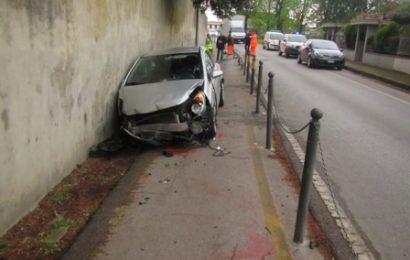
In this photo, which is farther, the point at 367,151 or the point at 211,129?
the point at 367,151

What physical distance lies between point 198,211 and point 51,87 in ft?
7.01

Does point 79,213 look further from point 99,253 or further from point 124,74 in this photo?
point 124,74

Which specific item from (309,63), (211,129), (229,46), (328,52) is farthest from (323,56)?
(211,129)

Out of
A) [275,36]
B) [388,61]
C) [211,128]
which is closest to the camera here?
[211,128]

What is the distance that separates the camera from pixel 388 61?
77.9 feet

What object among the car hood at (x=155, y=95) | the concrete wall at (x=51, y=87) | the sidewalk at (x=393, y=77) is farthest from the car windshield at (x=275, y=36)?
the car hood at (x=155, y=95)

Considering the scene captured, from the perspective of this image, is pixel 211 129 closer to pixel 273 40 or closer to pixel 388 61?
pixel 388 61

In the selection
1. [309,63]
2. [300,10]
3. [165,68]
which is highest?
[300,10]

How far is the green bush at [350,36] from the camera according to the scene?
102 ft

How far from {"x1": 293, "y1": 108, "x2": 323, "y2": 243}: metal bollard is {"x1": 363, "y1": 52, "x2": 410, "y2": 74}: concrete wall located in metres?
19.6

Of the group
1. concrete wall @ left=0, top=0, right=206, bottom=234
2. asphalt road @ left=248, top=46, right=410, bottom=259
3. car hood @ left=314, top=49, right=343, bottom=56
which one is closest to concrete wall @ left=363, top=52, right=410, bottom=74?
car hood @ left=314, top=49, right=343, bottom=56

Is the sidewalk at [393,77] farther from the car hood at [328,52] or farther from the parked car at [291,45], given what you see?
the parked car at [291,45]

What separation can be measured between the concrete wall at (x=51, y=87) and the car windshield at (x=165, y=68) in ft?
1.07

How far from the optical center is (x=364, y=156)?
700cm
